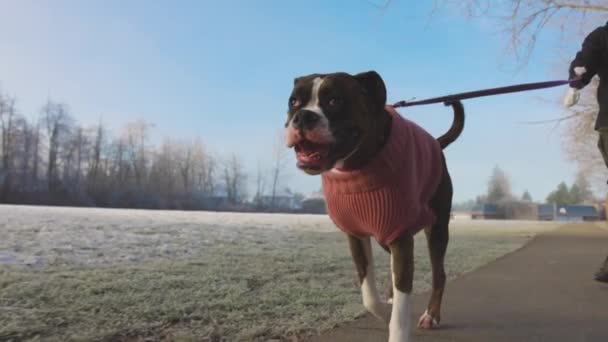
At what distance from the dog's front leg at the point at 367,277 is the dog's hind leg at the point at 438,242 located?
0.41 metres

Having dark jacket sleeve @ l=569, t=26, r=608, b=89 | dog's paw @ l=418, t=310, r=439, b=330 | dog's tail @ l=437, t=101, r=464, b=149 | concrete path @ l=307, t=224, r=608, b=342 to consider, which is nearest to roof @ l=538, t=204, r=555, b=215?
concrete path @ l=307, t=224, r=608, b=342

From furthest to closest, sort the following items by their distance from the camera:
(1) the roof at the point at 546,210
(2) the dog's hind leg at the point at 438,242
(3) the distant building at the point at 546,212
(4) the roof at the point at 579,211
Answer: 1. (1) the roof at the point at 546,210
2. (3) the distant building at the point at 546,212
3. (4) the roof at the point at 579,211
4. (2) the dog's hind leg at the point at 438,242

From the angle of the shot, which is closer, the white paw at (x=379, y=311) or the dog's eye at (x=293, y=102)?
the dog's eye at (x=293, y=102)

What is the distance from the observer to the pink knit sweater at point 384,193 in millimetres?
2748

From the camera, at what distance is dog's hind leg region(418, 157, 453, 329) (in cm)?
344

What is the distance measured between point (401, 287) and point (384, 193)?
53 centimetres

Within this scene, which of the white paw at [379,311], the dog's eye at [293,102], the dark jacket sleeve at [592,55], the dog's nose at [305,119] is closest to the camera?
the dog's nose at [305,119]

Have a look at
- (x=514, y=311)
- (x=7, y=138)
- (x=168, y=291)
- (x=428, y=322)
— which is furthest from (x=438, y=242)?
(x=7, y=138)

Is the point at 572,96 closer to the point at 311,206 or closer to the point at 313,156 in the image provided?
the point at 313,156

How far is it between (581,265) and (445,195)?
17.0 ft

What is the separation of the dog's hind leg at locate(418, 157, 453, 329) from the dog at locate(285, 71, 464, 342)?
429 mm

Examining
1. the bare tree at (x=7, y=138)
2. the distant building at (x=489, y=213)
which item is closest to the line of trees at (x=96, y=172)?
the bare tree at (x=7, y=138)

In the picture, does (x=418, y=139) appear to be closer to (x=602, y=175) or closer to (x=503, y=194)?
(x=602, y=175)

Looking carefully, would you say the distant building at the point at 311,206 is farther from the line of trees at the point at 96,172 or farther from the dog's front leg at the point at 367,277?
the dog's front leg at the point at 367,277
